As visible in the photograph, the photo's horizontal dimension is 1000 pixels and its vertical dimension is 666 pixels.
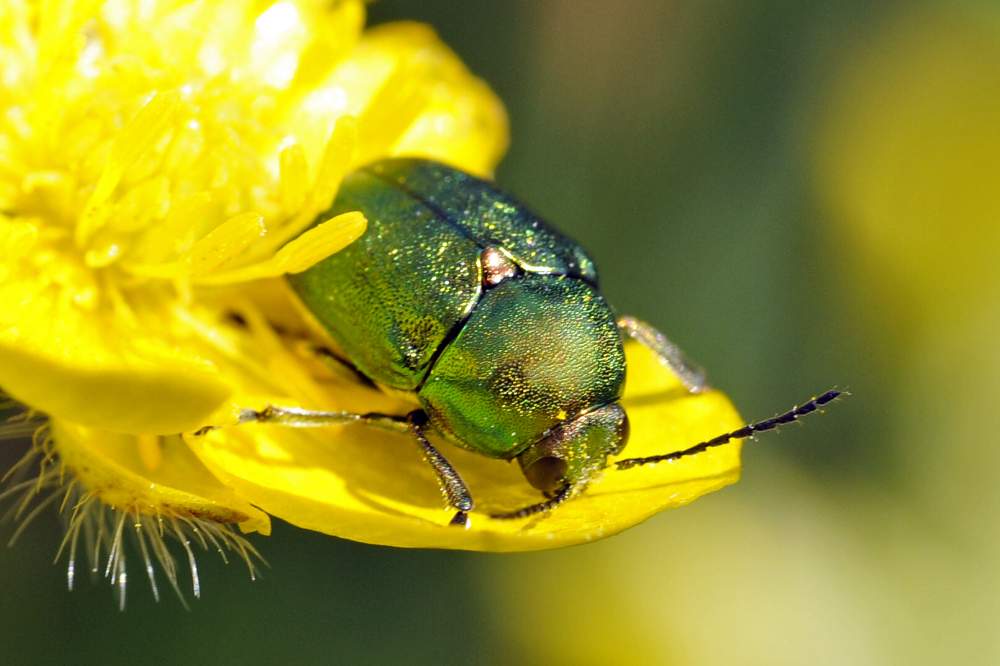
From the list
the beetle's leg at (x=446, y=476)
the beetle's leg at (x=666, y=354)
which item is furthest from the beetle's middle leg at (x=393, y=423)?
the beetle's leg at (x=666, y=354)

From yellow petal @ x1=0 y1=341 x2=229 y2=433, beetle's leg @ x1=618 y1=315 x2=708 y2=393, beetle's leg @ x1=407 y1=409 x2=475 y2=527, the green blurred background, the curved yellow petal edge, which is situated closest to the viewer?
yellow petal @ x1=0 y1=341 x2=229 y2=433

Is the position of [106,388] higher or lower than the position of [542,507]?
higher

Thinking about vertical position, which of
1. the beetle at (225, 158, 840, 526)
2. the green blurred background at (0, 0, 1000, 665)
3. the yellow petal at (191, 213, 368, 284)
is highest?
the yellow petal at (191, 213, 368, 284)

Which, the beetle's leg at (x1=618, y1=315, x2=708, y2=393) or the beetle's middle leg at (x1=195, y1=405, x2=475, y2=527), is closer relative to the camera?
the beetle's middle leg at (x1=195, y1=405, x2=475, y2=527)

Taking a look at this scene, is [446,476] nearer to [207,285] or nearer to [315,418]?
[315,418]

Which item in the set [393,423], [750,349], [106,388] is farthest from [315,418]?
[750,349]

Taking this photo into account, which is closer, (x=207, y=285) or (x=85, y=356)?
(x=85, y=356)

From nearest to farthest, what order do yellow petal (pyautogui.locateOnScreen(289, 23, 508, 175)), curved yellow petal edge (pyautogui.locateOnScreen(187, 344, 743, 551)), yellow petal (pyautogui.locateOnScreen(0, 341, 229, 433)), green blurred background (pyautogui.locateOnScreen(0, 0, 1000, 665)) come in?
yellow petal (pyautogui.locateOnScreen(0, 341, 229, 433)), curved yellow petal edge (pyautogui.locateOnScreen(187, 344, 743, 551)), yellow petal (pyautogui.locateOnScreen(289, 23, 508, 175)), green blurred background (pyautogui.locateOnScreen(0, 0, 1000, 665))

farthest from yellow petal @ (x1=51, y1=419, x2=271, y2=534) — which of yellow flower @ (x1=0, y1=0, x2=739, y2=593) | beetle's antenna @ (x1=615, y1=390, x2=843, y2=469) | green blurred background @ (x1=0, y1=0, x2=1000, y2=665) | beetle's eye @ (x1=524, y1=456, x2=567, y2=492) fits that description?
green blurred background @ (x1=0, y1=0, x2=1000, y2=665)

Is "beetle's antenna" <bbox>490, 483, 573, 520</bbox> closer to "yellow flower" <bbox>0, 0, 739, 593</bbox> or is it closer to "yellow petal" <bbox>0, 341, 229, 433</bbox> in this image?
"yellow flower" <bbox>0, 0, 739, 593</bbox>
